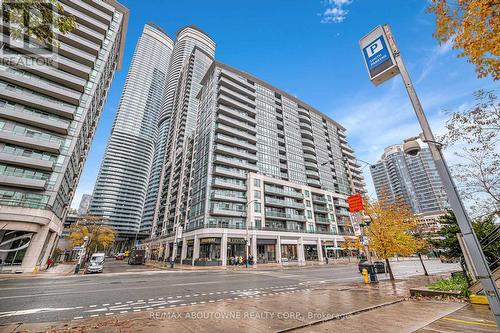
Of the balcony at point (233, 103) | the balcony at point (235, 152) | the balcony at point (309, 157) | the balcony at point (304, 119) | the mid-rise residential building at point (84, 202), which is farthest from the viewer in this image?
the mid-rise residential building at point (84, 202)

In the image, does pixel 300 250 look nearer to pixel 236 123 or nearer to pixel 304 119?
pixel 236 123

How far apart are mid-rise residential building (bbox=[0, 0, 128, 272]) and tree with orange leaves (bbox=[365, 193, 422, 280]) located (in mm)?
34367

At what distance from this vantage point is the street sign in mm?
5203

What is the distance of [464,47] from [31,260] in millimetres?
40807

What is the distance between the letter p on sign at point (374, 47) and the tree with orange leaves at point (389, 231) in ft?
46.3

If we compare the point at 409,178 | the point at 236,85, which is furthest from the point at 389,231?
the point at 409,178

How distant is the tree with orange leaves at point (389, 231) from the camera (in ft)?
50.5

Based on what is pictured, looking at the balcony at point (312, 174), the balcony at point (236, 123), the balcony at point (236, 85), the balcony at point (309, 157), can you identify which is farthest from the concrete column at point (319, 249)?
the balcony at point (236, 85)

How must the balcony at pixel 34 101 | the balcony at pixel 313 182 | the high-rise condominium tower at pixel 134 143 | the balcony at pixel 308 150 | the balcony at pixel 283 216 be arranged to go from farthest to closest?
the high-rise condominium tower at pixel 134 143
the balcony at pixel 308 150
the balcony at pixel 313 182
the balcony at pixel 283 216
the balcony at pixel 34 101

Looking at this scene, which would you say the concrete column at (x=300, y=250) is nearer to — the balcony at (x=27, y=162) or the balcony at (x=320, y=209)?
the balcony at (x=320, y=209)

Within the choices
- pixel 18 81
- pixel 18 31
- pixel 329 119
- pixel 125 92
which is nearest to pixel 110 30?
pixel 18 81

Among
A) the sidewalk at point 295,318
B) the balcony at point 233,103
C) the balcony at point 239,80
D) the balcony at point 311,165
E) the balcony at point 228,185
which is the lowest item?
the sidewalk at point 295,318

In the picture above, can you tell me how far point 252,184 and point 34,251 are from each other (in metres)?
35.3

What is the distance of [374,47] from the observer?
5535mm
